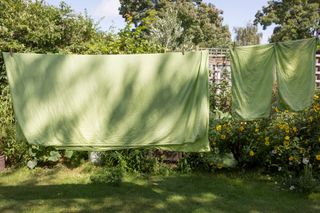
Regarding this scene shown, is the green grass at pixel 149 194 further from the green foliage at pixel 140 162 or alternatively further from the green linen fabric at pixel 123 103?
the green linen fabric at pixel 123 103

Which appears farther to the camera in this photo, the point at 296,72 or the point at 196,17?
the point at 196,17

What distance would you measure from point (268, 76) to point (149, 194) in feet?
6.45

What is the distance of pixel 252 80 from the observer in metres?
3.90

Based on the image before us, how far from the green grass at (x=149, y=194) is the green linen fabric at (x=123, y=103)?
846mm

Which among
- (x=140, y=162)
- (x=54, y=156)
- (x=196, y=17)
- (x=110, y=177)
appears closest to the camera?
(x=110, y=177)

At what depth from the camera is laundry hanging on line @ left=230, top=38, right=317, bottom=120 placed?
3863 mm

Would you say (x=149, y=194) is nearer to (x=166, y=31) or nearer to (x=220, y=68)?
(x=220, y=68)

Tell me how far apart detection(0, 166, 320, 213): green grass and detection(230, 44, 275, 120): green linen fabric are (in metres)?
1.06

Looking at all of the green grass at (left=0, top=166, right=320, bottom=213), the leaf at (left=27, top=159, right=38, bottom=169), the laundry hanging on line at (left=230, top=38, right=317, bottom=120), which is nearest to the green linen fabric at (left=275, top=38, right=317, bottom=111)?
the laundry hanging on line at (left=230, top=38, right=317, bottom=120)

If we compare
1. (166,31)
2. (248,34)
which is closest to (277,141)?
(166,31)

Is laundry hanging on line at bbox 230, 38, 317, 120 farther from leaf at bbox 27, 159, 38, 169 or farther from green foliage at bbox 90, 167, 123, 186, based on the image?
leaf at bbox 27, 159, 38, 169

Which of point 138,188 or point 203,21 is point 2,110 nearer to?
point 138,188

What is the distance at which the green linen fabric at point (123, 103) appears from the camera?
3549 millimetres

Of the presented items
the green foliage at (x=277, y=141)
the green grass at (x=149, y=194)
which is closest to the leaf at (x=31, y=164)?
the green grass at (x=149, y=194)
